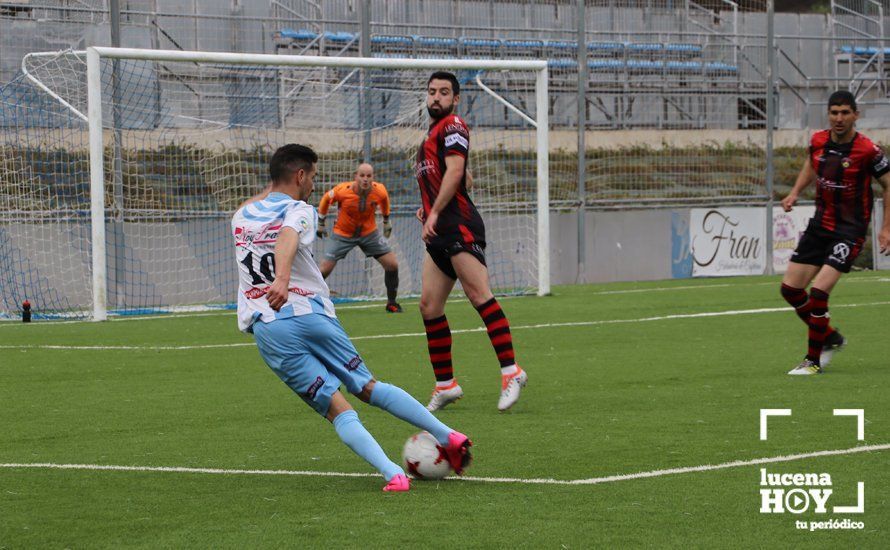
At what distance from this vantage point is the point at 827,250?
1112cm

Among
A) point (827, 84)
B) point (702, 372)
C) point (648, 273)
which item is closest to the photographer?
point (702, 372)

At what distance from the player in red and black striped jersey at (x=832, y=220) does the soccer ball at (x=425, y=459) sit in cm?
513

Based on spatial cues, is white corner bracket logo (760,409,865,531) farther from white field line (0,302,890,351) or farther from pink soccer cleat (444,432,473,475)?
white field line (0,302,890,351)

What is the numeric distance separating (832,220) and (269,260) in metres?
6.24

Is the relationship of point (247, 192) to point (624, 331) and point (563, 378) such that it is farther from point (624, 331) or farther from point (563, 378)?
point (563, 378)

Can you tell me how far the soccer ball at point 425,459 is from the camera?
6.54 meters

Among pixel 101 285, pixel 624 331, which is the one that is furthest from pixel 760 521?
pixel 101 285

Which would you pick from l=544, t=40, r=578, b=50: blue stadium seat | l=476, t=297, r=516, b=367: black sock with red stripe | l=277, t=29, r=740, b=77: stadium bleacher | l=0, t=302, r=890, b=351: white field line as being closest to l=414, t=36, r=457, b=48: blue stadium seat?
l=277, t=29, r=740, b=77: stadium bleacher

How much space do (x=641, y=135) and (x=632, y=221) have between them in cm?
251

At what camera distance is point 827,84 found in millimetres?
30922

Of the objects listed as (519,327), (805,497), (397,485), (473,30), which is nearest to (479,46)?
(473,30)

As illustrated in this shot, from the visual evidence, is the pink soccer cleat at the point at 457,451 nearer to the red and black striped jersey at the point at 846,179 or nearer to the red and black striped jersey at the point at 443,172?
the red and black striped jersey at the point at 443,172

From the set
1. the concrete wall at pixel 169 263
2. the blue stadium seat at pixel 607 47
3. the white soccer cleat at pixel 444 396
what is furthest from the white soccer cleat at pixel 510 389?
the blue stadium seat at pixel 607 47

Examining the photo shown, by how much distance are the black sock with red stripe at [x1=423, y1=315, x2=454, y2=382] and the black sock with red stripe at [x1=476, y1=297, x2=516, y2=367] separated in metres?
0.30
